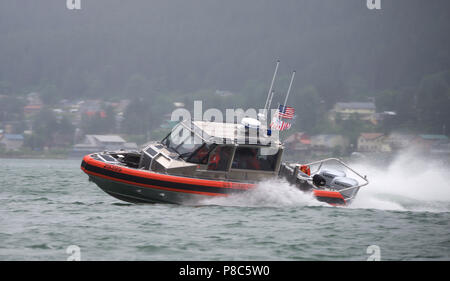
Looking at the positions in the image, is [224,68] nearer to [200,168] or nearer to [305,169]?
[305,169]

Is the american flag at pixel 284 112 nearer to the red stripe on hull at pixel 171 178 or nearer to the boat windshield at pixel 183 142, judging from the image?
the red stripe on hull at pixel 171 178

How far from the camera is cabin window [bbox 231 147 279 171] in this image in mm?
15490

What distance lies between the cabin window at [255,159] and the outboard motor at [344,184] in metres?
2.33

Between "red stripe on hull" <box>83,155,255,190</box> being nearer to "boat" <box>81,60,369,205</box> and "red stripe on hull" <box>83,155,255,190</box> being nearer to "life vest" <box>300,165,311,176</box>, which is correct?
"boat" <box>81,60,369,205</box>

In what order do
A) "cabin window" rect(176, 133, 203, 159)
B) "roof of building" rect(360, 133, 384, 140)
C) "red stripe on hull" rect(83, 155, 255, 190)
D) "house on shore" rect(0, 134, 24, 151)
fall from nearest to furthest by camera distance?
"red stripe on hull" rect(83, 155, 255, 190) < "cabin window" rect(176, 133, 203, 159) < "roof of building" rect(360, 133, 384, 140) < "house on shore" rect(0, 134, 24, 151)

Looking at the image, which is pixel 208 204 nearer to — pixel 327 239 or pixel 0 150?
pixel 327 239

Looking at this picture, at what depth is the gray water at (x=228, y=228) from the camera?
35.9 feet

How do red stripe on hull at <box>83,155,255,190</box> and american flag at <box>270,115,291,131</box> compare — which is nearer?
red stripe on hull at <box>83,155,255,190</box>

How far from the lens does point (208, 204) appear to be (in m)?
15.1

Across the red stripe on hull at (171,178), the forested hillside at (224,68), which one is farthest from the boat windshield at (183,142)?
the forested hillside at (224,68)

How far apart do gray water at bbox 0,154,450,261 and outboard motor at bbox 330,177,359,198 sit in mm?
496

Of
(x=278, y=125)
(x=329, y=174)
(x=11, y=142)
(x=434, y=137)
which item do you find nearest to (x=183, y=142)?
(x=278, y=125)

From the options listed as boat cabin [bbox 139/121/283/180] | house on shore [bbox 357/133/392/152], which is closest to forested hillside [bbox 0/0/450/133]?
house on shore [bbox 357/133/392/152]
